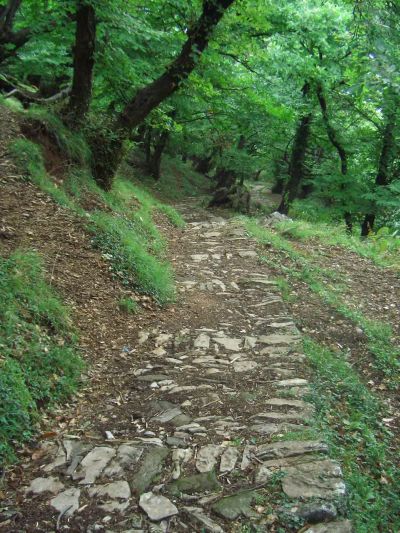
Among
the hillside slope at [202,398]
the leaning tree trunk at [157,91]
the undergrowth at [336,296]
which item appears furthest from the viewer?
the leaning tree trunk at [157,91]

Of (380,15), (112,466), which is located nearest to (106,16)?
(380,15)

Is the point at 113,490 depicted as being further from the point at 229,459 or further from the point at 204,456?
the point at 229,459

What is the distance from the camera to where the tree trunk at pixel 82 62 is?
748cm

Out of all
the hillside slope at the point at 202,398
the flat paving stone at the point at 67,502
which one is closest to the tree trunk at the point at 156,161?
the hillside slope at the point at 202,398

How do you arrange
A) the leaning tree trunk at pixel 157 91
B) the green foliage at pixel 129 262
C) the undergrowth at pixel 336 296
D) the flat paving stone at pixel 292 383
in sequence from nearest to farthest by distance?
1. the flat paving stone at pixel 292 383
2. the undergrowth at pixel 336 296
3. the green foliage at pixel 129 262
4. the leaning tree trunk at pixel 157 91

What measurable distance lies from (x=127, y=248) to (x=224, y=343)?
2312mm

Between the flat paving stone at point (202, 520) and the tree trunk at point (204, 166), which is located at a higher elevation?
the tree trunk at point (204, 166)

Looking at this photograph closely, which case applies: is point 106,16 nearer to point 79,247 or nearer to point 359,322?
point 79,247

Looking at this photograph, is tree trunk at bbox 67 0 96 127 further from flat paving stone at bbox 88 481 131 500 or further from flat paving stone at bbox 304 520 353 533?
flat paving stone at bbox 304 520 353 533

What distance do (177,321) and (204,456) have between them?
279 centimetres

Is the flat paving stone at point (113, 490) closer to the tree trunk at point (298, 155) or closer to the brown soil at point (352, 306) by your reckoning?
the brown soil at point (352, 306)

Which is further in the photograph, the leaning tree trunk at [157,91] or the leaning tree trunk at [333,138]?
the leaning tree trunk at [333,138]

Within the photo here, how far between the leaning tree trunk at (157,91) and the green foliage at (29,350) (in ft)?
13.5

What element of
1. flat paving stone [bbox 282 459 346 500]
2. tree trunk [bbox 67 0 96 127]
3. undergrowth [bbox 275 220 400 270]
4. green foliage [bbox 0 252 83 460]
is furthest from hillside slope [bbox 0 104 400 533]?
undergrowth [bbox 275 220 400 270]
